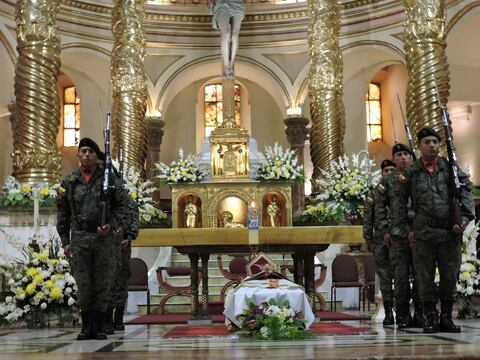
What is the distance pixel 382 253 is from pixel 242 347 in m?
2.93

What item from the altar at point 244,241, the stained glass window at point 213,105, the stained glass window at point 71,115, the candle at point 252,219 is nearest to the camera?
the candle at point 252,219

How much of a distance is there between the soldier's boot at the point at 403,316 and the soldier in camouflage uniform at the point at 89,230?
312 cm

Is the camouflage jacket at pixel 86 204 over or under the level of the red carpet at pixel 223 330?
over

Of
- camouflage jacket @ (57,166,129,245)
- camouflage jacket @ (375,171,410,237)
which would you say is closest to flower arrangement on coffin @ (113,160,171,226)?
camouflage jacket @ (57,166,129,245)

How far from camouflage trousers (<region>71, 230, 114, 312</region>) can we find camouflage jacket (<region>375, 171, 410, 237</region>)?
2.94 meters

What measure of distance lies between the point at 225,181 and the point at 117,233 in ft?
23.6

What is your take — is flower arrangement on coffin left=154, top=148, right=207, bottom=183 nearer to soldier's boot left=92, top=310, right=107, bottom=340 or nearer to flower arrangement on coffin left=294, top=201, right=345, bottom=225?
flower arrangement on coffin left=294, top=201, right=345, bottom=225

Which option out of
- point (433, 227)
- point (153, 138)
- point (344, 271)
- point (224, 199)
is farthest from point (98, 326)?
point (153, 138)

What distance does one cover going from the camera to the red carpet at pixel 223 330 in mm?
7242

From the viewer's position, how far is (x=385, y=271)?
820cm

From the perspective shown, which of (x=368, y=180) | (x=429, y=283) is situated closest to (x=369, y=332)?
(x=429, y=283)

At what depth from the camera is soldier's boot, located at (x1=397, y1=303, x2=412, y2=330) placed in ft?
25.3

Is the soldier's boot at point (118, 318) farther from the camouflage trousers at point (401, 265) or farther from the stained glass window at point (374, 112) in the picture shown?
the stained glass window at point (374, 112)

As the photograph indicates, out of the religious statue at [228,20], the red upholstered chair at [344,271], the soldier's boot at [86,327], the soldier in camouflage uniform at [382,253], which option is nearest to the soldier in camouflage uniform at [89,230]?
the soldier's boot at [86,327]
